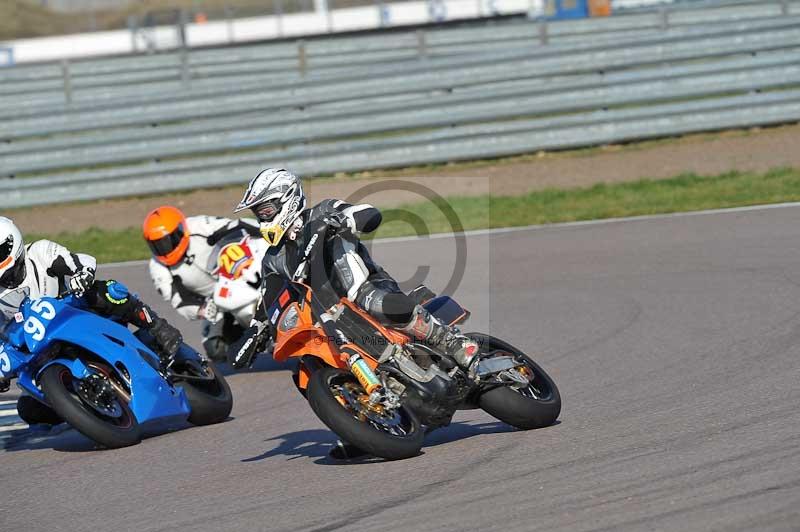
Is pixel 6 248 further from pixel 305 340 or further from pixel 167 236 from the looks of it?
pixel 167 236

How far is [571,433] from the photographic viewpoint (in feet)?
Answer: 21.5

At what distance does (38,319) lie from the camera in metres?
7.53

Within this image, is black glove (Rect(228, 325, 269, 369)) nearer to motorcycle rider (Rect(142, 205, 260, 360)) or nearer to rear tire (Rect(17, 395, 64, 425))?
rear tire (Rect(17, 395, 64, 425))

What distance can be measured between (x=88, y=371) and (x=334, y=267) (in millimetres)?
1912

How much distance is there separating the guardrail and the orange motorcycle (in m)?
11.0

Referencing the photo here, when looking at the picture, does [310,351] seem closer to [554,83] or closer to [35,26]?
[554,83]

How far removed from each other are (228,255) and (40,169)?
8909mm

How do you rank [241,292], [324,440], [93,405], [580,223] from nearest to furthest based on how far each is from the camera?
[324,440], [93,405], [241,292], [580,223]

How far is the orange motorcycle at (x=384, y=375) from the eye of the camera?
6.29m

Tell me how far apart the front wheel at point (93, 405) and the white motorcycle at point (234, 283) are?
2214 millimetres

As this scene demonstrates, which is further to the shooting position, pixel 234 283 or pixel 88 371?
pixel 234 283

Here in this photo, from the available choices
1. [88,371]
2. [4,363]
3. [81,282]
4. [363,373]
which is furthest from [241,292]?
[363,373]

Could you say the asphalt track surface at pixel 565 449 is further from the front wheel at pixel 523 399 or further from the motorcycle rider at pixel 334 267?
the motorcycle rider at pixel 334 267

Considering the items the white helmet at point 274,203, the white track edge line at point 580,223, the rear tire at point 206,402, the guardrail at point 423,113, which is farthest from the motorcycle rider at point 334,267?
the guardrail at point 423,113
